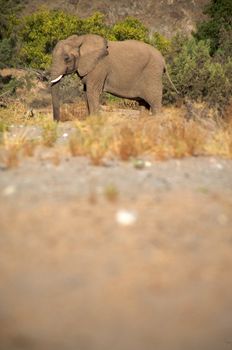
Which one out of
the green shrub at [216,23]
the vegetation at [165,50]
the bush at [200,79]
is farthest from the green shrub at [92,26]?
the bush at [200,79]

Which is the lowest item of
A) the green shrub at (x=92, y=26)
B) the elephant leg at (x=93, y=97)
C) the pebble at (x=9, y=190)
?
the green shrub at (x=92, y=26)

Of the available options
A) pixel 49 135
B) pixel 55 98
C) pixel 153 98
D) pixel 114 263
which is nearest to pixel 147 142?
pixel 49 135

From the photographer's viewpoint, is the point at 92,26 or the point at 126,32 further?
the point at 126,32

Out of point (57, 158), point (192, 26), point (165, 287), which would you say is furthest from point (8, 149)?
point (192, 26)

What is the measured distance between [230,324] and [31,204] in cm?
173

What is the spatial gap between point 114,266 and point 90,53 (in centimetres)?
688

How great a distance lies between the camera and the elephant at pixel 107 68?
29.1ft

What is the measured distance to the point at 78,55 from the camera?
29.2 feet

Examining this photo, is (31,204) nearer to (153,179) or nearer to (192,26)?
(153,179)

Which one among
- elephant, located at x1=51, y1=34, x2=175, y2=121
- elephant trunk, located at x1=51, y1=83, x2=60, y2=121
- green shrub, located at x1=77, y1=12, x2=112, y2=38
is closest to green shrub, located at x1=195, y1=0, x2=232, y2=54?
green shrub, located at x1=77, y1=12, x2=112, y2=38

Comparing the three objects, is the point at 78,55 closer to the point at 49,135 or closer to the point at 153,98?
the point at 153,98

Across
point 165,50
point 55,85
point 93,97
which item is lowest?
point 165,50

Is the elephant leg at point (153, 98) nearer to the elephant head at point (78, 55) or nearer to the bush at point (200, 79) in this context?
the elephant head at point (78, 55)

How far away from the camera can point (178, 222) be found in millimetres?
3182
